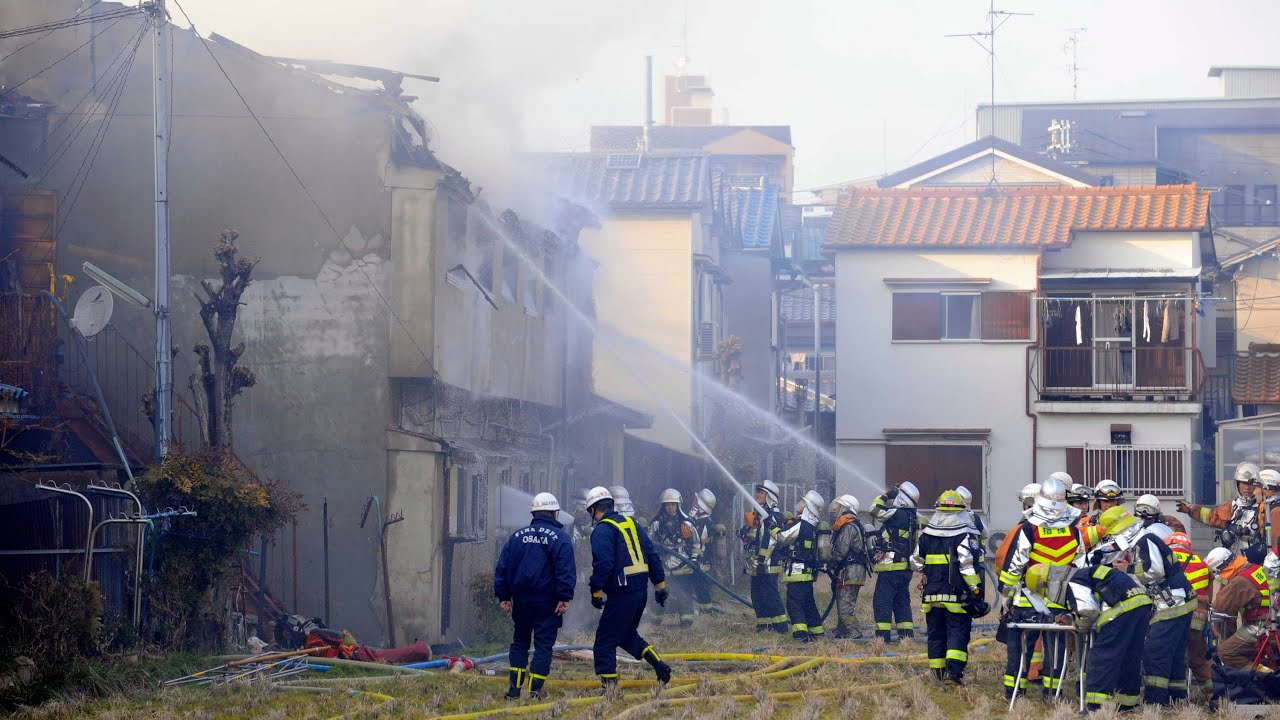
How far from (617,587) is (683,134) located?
4893 centimetres

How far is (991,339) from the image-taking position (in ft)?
106

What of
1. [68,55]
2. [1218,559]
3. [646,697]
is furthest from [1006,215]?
[646,697]

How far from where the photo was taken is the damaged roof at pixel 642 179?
108 ft

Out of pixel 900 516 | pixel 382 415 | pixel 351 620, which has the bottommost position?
pixel 351 620

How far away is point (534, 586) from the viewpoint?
12.5 metres

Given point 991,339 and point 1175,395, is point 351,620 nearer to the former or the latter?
point 991,339

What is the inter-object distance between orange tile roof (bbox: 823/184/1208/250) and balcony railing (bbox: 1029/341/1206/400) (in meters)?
2.60

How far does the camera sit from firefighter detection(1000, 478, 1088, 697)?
12188mm

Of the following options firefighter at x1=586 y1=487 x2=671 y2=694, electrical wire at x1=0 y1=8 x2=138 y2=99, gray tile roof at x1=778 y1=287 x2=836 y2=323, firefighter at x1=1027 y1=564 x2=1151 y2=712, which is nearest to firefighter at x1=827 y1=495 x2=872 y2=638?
firefighter at x1=586 y1=487 x2=671 y2=694

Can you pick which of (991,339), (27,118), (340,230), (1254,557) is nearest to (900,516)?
(1254,557)

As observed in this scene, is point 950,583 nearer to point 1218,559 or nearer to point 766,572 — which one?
point 1218,559

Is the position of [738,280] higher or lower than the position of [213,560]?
higher

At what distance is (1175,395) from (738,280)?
13.4 m

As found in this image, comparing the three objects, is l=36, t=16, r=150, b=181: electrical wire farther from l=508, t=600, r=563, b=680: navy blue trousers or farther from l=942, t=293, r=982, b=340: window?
l=942, t=293, r=982, b=340: window
